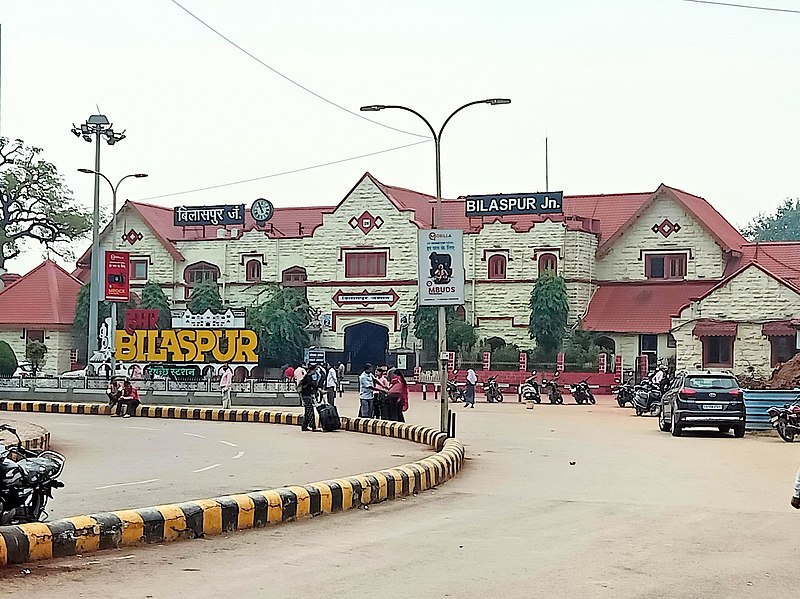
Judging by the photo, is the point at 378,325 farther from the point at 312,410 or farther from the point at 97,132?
the point at 312,410

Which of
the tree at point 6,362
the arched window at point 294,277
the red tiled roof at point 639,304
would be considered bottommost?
the tree at point 6,362

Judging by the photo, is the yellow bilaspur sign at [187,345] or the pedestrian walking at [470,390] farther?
the pedestrian walking at [470,390]

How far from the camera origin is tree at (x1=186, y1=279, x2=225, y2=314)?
66.0 meters

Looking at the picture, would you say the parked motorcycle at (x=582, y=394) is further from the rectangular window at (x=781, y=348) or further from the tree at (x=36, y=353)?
the tree at (x=36, y=353)

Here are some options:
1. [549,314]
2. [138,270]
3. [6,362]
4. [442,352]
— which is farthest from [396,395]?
[138,270]

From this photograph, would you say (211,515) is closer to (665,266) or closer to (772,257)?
(772,257)

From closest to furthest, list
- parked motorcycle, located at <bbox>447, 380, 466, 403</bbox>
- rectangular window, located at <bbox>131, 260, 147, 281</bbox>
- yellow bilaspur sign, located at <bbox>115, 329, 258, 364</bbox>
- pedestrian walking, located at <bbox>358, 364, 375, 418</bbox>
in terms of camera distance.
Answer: pedestrian walking, located at <bbox>358, 364, 375, 418</bbox>
yellow bilaspur sign, located at <bbox>115, 329, 258, 364</bbox>
parked motorcycle, located at <bbox>447, 380, 466, 403</bbox>
rectangular window, located at <bbox>131, 260, 147, 281</bbox>

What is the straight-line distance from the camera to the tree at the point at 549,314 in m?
59.6

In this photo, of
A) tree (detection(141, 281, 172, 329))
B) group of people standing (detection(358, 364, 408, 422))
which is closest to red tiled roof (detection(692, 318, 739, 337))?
group of people standing (detection(358, 364, 408, 422))

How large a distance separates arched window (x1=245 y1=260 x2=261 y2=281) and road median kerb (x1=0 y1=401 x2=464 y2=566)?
47717 millimetres

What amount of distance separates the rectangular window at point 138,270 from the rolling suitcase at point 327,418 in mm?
40716

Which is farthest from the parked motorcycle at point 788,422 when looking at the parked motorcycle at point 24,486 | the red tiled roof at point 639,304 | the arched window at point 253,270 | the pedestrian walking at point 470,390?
the arched window at point 253,270

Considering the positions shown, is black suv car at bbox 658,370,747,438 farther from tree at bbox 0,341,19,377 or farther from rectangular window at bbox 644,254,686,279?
tree at bbox 0,341,19,377

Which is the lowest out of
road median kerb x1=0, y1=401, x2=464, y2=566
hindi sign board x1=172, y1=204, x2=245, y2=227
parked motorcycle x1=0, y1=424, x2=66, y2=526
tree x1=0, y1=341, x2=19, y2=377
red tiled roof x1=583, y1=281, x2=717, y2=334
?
road median kerb x1=0, y1=401, x2=464, y2=566
